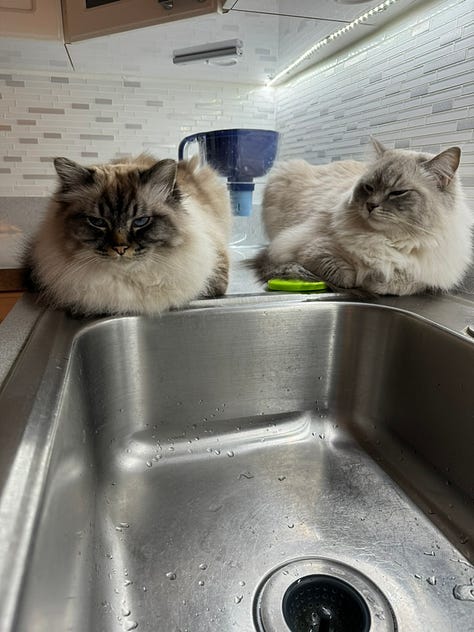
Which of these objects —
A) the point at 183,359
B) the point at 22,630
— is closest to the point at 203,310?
the point at 183,359

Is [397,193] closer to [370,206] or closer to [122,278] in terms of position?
[370,206]

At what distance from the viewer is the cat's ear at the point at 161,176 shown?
36.9 inches

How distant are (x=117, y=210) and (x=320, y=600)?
31.2 inches

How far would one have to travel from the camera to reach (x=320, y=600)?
2.06 ft

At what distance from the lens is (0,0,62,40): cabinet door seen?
152 centimetres

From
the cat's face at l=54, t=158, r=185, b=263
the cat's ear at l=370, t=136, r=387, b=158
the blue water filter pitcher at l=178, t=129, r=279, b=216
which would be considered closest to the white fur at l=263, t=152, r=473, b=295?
the cat's ear at l=370, t=136, r=387, b=158

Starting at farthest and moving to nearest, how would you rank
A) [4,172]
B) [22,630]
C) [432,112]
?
[4,172], [432,112], [22,630]

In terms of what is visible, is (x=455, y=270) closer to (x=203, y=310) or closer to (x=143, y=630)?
(x=203, y=310)

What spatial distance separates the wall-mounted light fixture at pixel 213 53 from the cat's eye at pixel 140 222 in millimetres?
995

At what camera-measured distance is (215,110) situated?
221cm

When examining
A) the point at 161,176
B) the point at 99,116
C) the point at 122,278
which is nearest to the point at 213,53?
the point at 99,116

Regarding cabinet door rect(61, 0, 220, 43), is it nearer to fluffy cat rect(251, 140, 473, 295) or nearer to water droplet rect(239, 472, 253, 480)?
fluffy cat rect(251, 140, 473, 295)

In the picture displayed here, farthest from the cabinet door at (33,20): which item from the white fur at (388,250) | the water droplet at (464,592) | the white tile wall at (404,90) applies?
the water droplet at (464,592)

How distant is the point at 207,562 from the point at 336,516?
0.76ft
